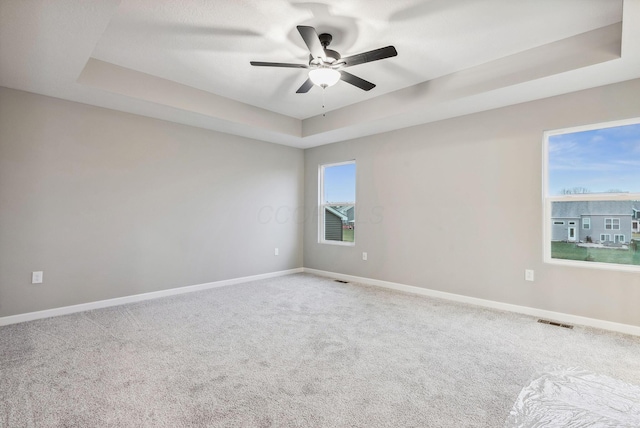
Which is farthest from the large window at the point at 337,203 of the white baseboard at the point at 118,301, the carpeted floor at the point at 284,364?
the carpeted floor at the point at 284,364

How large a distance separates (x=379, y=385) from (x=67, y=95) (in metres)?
4.09

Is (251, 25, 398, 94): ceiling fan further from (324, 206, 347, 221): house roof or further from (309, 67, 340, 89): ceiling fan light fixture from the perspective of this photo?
(324, 206, 347, 221): house roof

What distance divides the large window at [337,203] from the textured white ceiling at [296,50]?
1462 mm

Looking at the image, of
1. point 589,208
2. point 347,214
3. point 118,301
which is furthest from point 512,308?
point 118,301

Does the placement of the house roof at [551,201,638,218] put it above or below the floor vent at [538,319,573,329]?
above

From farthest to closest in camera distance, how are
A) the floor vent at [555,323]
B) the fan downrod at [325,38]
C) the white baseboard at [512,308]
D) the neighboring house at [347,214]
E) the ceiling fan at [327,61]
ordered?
the neighboring house at [347,214]
the floor vent at [555,323]
the white baseboard at [512,308]
the fan downrod at [325,38]
the ceiling fan at [327,61]

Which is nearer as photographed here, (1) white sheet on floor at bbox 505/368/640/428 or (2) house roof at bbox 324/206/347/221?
(1) white sheet on floor at bbox 505/368/640/428

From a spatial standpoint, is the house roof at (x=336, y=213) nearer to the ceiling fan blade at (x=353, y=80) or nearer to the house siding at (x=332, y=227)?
the house siding at (x=332, y=227)

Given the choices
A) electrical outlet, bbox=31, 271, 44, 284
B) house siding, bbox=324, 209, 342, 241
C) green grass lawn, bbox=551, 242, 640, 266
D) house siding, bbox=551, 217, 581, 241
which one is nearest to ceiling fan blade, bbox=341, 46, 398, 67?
house siding, bbox=551, 217, 581, 241

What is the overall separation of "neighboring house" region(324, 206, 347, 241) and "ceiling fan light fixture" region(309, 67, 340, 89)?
9.73 ft

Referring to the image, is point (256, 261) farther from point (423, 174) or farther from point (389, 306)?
point (423, 174)

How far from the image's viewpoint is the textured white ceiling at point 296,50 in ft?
7.50

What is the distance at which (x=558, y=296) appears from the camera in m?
3.27

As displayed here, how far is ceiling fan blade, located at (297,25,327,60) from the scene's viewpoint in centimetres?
213
